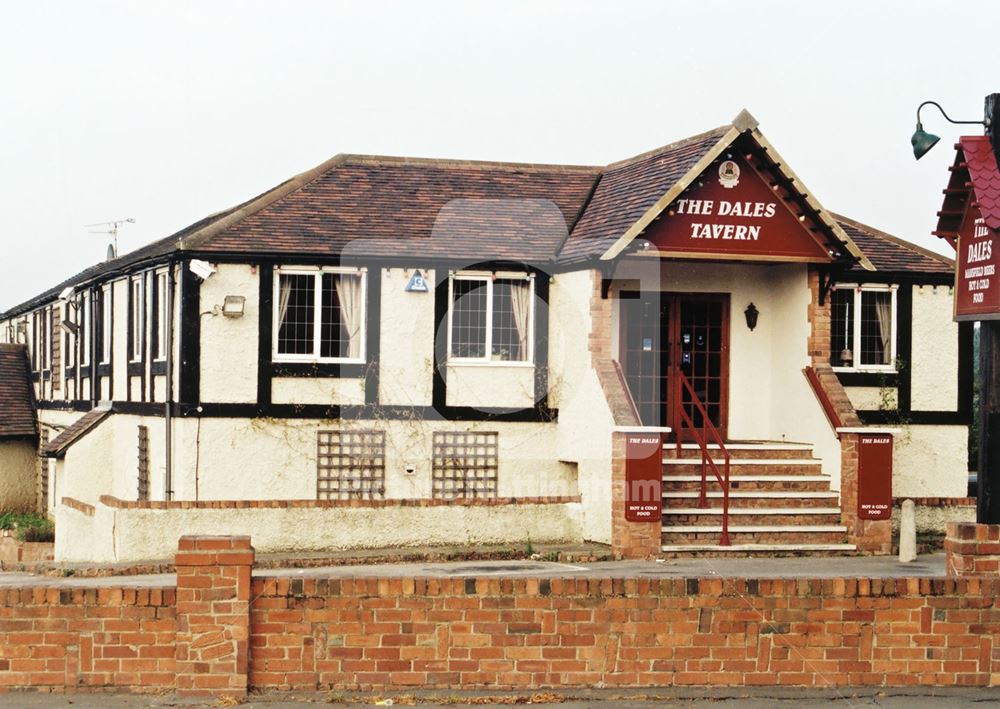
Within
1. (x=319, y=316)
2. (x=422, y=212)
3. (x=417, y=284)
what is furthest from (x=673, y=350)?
(x=319, y=316)

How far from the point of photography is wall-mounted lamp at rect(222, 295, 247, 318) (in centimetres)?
2255

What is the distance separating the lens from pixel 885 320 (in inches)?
973

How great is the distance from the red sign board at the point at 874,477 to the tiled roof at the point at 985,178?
6720 mm

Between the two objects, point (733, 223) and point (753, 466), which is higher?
point (733, 223)

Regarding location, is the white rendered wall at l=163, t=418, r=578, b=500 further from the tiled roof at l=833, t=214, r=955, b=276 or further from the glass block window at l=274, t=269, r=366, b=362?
the tiled roof at l=833, t=214, r=955, b=276

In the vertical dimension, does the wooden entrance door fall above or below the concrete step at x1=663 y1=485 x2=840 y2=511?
above

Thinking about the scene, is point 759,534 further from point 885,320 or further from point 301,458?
point 301,458

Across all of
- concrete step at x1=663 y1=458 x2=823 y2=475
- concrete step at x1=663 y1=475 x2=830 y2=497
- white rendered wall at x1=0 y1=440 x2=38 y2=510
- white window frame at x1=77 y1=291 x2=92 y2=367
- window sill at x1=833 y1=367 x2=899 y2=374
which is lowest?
white rendered wall at x1=0 y1=440 x2=38 y2=510

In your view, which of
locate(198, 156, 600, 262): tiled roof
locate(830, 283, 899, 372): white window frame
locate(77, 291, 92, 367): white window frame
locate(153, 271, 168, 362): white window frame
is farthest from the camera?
locate(77, 291, 92, 367): white window frame

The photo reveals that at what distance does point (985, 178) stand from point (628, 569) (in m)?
6.89

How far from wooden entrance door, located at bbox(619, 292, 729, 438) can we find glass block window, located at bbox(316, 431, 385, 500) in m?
4.07

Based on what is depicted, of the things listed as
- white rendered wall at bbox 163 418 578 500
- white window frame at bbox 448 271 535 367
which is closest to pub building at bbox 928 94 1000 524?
white window frame at bbox 448 271 535 367

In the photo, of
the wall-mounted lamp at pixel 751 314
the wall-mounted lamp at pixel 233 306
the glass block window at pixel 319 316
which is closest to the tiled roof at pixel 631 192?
the wall-mounted lamp at pixel 751 314

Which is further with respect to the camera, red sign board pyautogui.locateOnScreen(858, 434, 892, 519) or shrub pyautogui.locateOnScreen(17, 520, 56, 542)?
shrub pyautogui.locateOnScreen(17, 520, 56, 542)
